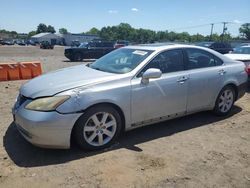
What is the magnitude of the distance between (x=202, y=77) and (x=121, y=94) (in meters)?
1.86

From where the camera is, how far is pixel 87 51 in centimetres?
2267

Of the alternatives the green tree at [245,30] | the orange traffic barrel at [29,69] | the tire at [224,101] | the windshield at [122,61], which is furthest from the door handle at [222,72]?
the green tree at [245,30]

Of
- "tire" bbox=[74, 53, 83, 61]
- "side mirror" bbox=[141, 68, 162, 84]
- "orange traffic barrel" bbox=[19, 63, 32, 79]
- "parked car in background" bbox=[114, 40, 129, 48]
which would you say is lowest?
"tire" bbox=[74, 53, 83, 61]

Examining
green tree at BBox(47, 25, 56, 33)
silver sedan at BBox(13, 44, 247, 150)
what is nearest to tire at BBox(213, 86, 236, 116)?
silver sedan at BBox(13, 44, 247, 150)

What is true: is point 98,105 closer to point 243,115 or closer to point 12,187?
point 12,187

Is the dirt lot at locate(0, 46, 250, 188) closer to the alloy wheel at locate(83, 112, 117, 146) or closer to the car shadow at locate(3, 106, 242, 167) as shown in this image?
the car shadow at locate(3, 106, 242, 167)

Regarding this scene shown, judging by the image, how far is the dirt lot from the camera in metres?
3.56

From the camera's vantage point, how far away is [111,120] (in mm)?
4426

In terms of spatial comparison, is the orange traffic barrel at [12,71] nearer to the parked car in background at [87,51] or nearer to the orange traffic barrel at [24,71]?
the orange traffic barrel at [24,71]

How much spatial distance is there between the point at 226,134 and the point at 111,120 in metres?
2.17

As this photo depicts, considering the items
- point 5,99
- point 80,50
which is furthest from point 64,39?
point 5,99

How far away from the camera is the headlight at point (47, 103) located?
3.94 meters

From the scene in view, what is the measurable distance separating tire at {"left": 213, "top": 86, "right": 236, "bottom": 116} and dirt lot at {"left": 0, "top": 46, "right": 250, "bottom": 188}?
22.7 inches

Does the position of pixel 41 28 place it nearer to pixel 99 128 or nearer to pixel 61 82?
pixel 61 82
